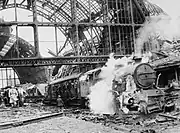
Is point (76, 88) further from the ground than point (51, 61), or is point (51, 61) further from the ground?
point (51, 61)

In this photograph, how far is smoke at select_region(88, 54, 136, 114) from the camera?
15875 mm

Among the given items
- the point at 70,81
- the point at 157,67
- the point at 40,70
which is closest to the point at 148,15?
the point at 70,81

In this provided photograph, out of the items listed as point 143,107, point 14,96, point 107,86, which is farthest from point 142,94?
point 14,96

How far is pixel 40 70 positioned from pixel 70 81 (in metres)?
32.5

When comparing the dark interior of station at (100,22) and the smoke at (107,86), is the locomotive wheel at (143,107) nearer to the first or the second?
the smoke at (107,86)

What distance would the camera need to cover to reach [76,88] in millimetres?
21703

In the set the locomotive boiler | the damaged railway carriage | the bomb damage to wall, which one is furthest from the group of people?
the locomotive boiler

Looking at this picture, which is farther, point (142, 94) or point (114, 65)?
point (114, 65)

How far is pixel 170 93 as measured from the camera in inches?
550

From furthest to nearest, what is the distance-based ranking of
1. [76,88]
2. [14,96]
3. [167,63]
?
[14,96]
[76,88]
[167,63]

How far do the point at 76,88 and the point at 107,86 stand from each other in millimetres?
5156

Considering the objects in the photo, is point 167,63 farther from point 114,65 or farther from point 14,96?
point 14,96

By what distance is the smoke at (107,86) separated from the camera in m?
15.9

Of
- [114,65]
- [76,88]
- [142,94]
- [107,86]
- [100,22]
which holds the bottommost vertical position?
[76,88]
